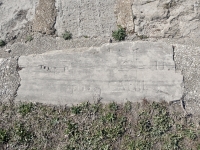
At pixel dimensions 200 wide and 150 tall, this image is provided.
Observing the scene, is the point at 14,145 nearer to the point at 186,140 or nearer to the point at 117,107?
the point at 117,107

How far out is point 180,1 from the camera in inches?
408

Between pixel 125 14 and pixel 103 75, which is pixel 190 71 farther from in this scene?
pixel 125 14

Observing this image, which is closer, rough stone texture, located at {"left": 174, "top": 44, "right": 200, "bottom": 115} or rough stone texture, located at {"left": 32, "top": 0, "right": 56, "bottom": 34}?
rough stone texture, located at {"left": 174, "top": 44, "right": 200, "bottom": 115}

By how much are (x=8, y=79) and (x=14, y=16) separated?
2308mm

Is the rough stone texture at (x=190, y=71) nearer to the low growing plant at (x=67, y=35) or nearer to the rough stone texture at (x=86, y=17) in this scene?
the rough stone texture at (x=86, y=17)

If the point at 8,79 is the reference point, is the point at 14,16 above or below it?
above

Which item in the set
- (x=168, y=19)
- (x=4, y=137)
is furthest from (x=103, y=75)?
(x=4, y=137)

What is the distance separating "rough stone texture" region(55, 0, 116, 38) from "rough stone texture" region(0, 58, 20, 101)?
1.74m

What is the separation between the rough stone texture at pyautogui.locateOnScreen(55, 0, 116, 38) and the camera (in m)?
10.6

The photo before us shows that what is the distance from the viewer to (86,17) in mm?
10805

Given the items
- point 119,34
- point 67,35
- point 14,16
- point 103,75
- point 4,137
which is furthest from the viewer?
point 14,16

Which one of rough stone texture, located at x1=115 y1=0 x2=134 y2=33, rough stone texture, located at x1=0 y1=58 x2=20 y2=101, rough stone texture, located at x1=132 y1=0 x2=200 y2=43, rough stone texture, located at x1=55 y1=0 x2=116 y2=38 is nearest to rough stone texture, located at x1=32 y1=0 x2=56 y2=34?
rough stone texture, located at x1=55 y1=0 x2=116 y2=38

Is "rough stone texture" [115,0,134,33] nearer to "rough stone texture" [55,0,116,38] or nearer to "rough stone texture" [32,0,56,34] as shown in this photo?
"rough stone texture" [55,0,116,38]

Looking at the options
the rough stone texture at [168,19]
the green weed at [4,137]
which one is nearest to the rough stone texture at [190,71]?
the rough stone texture at [168,19]
